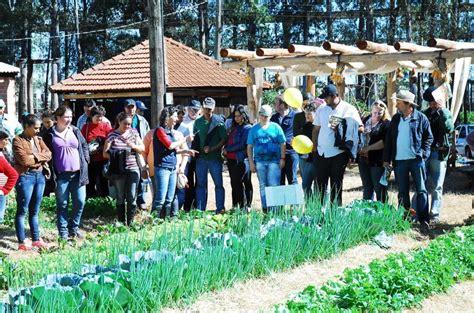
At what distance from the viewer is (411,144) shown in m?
8.57

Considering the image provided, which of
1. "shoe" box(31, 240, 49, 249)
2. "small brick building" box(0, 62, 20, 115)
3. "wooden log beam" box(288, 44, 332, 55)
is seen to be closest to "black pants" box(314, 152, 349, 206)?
"shoe" box(31, 240, 49, 249)

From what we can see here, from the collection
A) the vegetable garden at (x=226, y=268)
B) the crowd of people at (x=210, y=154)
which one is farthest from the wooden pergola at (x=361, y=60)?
the vegetable garden at (x=226, y=268)

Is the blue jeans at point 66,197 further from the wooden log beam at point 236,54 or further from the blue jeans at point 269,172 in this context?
the wooden log beam at point 236,54

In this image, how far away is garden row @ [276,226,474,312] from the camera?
4733mm

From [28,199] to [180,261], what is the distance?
3582mm

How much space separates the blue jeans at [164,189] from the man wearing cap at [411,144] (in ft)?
8.97

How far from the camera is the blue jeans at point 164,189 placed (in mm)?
9055

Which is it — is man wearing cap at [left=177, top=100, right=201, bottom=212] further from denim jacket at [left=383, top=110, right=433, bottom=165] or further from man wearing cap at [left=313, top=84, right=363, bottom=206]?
denim jacket at [left=383, top=110, right=433, bottom=165]

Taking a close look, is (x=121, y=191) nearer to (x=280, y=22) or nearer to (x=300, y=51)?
(x=300, y=51)

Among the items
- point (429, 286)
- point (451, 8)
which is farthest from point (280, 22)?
point (429, 286)

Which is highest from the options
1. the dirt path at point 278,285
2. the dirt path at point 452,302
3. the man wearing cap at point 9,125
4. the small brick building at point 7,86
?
the small brick building at point 7,86

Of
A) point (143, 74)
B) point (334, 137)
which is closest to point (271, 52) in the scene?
point (334, 137)

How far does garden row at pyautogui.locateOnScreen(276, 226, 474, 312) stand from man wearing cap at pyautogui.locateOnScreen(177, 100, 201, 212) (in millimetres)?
4406

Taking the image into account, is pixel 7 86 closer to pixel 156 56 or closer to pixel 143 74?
pixel 143 74
